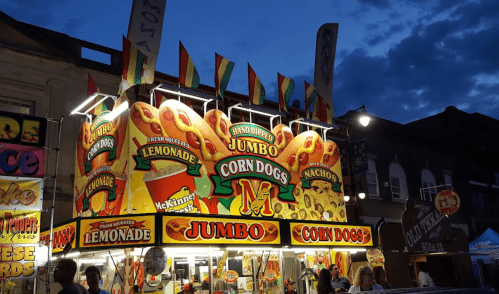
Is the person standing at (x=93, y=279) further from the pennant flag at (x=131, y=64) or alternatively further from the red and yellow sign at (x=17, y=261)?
the pennant flag at (x=131, y=64)

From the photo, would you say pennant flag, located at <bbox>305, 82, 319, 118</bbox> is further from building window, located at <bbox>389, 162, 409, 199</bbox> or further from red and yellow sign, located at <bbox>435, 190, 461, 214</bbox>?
building window, located at <bbox>389, 162, 409, 199</bbox>

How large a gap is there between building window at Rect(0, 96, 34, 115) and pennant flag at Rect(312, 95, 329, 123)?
32.7 feet

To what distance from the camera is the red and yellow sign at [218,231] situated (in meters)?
11.4

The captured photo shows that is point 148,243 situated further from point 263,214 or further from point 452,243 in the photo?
point 452,243

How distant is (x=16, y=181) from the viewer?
9438mm

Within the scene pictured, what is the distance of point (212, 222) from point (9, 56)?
9133mm

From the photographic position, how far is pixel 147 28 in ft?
44.0

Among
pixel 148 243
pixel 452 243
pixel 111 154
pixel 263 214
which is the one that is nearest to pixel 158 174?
pixel 111 154

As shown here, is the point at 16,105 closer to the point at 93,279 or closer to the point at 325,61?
the point at 93,279

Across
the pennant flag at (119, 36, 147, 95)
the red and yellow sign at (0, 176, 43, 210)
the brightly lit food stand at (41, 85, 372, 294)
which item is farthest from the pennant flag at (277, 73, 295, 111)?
the red and yellow sign at (0, 176, 43, 210)

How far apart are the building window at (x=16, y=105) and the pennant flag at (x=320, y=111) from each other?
9973 millimetres

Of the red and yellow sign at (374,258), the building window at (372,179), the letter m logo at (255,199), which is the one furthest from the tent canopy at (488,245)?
the letter m logo at (255,199)

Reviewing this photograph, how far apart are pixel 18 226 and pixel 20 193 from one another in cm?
65

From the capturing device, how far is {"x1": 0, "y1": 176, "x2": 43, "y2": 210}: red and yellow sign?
930 centimetres
